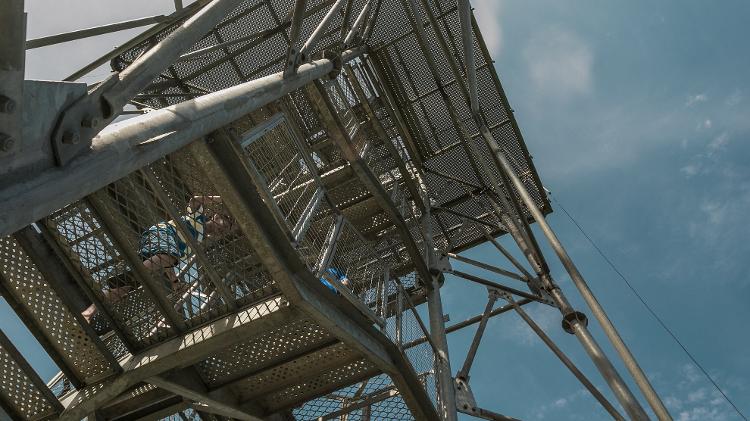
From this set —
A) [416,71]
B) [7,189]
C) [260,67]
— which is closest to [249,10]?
[260,67]

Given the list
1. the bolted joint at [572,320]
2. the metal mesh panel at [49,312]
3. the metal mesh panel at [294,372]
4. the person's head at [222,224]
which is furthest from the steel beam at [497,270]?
the metal mesh panel at [49,312]

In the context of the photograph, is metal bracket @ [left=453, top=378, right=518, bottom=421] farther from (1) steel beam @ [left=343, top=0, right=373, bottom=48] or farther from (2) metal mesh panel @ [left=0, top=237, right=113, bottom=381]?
(1) steel beam @ [left=343, top=0, right=373, bottom=48]

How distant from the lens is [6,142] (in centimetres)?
166

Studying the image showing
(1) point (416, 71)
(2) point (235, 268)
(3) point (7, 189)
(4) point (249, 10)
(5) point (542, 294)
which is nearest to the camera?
(3) point (7, 189)

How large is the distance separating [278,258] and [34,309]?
81.0 inches

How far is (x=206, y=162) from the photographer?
418 centimetres

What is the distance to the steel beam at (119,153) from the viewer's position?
1705mm

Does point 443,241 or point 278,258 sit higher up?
point 278,258

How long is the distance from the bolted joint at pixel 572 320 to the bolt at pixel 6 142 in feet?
17.9

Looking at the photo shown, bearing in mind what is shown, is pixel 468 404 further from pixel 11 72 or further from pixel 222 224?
pixel 11 72

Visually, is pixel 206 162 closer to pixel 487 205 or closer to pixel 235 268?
pixel 235 268

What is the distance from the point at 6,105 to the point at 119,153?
1.91ft

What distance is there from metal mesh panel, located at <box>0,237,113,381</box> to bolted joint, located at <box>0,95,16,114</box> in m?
3.40

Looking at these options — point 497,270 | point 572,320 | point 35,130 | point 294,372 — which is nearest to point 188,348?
point 294,372
